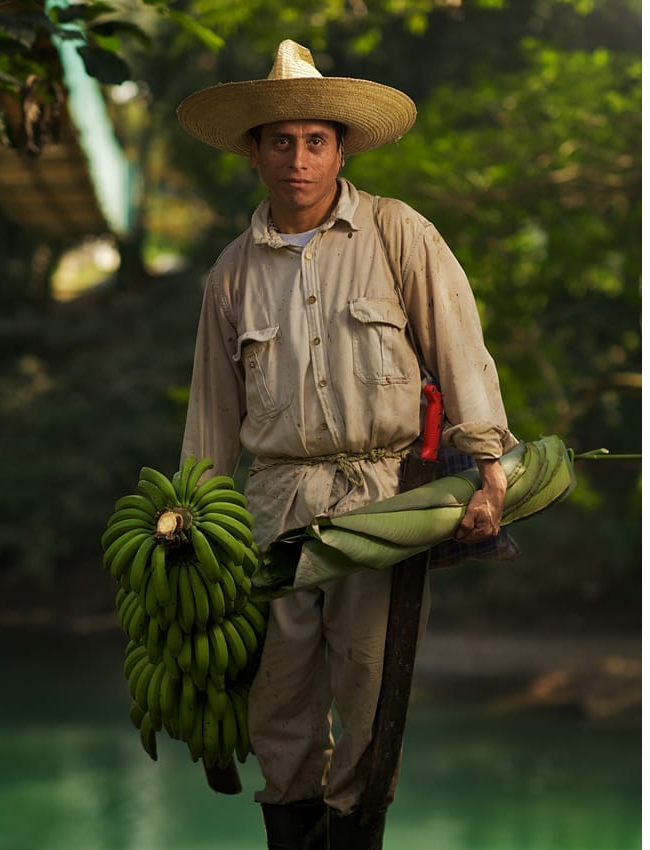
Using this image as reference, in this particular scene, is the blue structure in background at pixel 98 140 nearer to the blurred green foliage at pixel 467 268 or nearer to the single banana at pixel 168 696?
the blurred green foliage at pixel 467 268

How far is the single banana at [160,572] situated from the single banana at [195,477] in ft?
0.37

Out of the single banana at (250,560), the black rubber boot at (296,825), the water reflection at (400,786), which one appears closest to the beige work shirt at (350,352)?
the single banana at (250,560)

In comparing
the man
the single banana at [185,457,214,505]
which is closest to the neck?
the man

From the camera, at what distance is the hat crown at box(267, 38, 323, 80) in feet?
9.08

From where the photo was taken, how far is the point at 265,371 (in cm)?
279

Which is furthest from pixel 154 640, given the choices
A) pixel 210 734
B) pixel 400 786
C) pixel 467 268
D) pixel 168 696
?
pixel 400 786

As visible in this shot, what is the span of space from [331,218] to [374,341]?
27 cm

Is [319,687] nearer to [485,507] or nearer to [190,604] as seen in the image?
[190,604]

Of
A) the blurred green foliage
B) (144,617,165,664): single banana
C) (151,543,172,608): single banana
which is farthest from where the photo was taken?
the blurred green foliage

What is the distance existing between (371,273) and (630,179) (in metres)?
6.04

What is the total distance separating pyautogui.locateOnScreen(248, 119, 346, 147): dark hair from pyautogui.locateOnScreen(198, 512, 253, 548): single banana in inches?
30.1

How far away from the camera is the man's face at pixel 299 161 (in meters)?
2.74

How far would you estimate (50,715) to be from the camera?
37.2ft

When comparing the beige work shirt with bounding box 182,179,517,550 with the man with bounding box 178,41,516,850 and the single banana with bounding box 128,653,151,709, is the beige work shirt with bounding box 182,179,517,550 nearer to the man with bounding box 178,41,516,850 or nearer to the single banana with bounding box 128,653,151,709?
the man with bounding box 178,41,516,850
